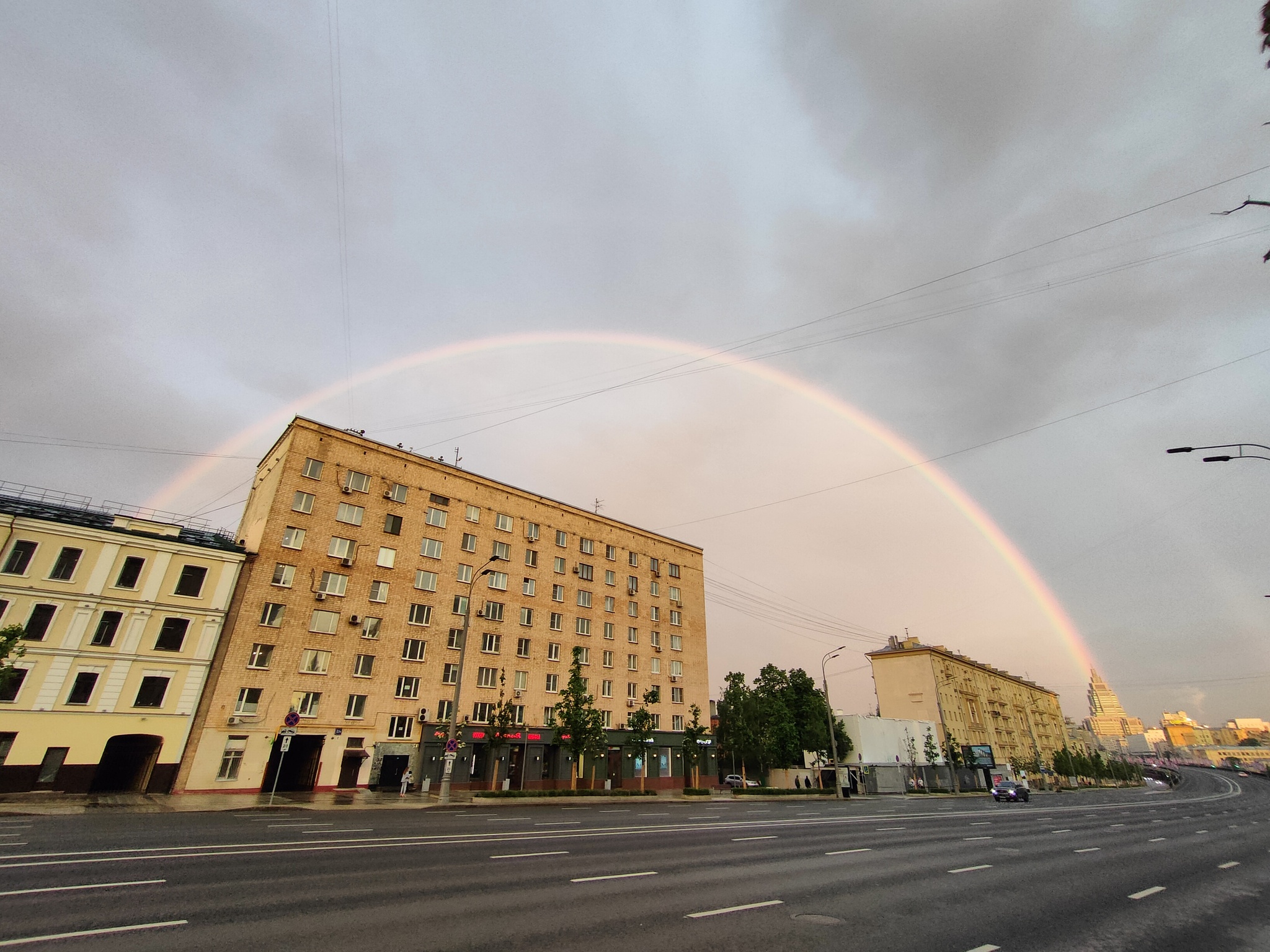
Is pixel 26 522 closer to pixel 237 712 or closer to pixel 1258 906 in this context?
pixel 237 712

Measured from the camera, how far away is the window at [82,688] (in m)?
30.5

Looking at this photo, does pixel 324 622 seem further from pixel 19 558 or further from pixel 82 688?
pixel 19 558

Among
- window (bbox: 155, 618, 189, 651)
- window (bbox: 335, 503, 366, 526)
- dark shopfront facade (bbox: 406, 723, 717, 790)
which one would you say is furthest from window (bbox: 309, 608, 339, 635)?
dark shopfront facade (bbox: 406, 723, 717, 790)

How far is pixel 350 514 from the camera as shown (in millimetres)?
41938

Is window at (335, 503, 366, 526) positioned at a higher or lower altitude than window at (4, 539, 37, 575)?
higher

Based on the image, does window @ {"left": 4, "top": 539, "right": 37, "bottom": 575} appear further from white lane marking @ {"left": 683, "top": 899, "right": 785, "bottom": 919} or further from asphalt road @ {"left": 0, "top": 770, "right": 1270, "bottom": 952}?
white lane marking @ {"left": 683, "top": 899, "right": 785, "bottom": 919}

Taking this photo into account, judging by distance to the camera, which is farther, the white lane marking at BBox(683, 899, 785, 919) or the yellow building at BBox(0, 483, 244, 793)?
the yellow building at BBox(0, 483, 244, 793)

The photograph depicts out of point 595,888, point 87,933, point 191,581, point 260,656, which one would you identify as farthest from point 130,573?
point 595,888

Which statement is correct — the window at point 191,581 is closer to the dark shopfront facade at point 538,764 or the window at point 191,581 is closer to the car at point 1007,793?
the dark shopfront facade at point 538,764

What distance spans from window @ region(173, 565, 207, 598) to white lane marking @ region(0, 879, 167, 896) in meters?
30.8

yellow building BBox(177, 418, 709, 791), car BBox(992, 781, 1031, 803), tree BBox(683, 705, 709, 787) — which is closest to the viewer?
yellow building BBox(177, 418, 709, 791)

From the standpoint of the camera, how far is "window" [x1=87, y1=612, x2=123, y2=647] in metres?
31.8

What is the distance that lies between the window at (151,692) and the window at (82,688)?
1997mm

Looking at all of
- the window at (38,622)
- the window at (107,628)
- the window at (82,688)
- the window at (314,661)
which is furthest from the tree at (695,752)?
the window at (38,622)
